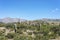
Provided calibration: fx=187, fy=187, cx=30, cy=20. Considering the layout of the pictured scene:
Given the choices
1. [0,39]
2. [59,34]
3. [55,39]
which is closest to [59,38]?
[55,39]

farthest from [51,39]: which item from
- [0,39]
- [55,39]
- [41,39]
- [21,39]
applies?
[0,39]

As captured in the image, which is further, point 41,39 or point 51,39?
point 51,39

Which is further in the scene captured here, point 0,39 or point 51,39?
point 51,39

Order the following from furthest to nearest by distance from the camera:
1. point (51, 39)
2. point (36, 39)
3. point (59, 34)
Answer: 1. point (59, 34)
2. point (51, 39)
3. point (36, 39)

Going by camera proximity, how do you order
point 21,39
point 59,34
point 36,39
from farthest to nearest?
point 59,34, point 36,39, point 21,39

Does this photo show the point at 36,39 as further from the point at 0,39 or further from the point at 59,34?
the point at 59,34

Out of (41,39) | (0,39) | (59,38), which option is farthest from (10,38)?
(59,38)

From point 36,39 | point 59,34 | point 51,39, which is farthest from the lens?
point 59,34

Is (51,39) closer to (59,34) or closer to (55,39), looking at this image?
(55,39)

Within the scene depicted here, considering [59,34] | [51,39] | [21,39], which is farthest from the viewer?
[59,34]
